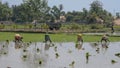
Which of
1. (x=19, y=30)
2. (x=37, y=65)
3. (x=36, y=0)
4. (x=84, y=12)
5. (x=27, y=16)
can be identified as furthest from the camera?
(x=84, y=12)

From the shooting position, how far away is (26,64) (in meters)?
18.8

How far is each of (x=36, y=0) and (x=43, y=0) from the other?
132 inches

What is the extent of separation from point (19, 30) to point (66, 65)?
45181mm

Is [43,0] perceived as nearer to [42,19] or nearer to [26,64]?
[42,19]

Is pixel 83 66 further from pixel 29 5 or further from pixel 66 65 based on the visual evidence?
pixel 29 5

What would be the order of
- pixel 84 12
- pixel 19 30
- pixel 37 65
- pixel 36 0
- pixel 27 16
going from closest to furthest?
pixel 37 65, pixel 19 30, pixel 36 0, pixel 27 16, pixel 84 12

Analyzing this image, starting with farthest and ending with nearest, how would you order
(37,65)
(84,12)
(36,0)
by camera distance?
(84,12)
(36,0)
(37,65)

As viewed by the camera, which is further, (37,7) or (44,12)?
(44,12)

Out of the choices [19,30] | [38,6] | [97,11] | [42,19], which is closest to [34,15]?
[38,6]

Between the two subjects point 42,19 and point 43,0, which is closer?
point 43,0

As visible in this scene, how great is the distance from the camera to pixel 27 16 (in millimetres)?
115625

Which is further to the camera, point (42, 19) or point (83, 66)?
point (42, 19)

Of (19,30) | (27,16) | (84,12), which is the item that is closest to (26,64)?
(19,30)

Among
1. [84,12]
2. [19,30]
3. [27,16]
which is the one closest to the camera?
[19,30]
